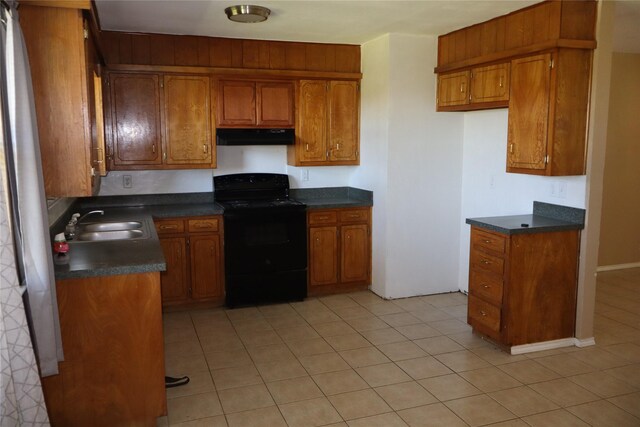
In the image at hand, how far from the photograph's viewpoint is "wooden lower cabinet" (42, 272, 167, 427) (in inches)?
99.8

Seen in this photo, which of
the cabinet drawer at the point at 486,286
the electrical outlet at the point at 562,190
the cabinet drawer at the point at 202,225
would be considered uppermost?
the electrical outlet at the point at 562,190

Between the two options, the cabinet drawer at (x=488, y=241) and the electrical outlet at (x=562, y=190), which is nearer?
the cabinet drawer at (x=488, y=241)

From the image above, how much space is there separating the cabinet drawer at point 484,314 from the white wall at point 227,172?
202 cm

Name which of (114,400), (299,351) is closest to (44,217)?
(114,400)

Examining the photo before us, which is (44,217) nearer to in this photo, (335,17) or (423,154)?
(335,17)

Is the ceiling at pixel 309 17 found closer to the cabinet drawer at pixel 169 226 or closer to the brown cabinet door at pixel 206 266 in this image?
the cabinet drawer at pixel 169 226

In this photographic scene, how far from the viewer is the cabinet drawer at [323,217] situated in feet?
16.3

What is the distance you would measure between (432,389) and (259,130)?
2.72 meters

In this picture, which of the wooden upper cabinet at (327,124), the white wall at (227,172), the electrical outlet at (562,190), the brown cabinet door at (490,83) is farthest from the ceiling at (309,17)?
the electrical outlet at (562,190)

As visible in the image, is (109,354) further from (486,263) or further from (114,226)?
(486,263)

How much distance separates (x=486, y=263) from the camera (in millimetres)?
3834

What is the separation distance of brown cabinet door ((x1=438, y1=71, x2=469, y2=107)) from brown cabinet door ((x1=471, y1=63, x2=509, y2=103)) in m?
0.10

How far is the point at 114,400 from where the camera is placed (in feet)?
8.66

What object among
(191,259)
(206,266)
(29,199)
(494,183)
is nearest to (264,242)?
(206,266)
